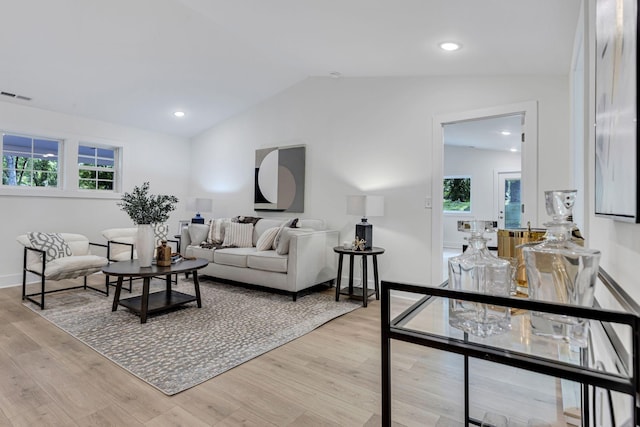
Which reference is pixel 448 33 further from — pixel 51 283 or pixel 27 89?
pixel 51 283

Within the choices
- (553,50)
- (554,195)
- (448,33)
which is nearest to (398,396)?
(554,195)

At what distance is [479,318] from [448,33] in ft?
8.17

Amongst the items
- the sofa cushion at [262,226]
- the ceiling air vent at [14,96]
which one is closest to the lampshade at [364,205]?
the sofa cushion at [262,226]

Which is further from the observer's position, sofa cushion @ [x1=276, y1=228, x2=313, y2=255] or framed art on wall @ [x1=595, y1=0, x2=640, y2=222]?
sofa cushion @ [x1=276, y1=228, x2=313, y2=255]

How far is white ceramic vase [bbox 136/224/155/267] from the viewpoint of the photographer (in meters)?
3.50

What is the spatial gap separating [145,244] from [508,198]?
811cm

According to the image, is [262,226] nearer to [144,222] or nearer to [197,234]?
[197,234]

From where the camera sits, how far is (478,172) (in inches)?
348

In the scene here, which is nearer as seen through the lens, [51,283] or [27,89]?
[27,89]

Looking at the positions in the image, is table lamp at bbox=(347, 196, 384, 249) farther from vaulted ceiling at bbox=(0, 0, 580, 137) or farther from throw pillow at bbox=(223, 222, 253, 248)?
throw pillow at bbox=(223, 222, 253, 248)

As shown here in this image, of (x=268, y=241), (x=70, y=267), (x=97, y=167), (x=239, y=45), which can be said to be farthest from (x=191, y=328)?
(x=97, y=167)

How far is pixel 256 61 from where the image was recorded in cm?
442

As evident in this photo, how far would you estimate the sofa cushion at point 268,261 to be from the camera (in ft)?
13.3

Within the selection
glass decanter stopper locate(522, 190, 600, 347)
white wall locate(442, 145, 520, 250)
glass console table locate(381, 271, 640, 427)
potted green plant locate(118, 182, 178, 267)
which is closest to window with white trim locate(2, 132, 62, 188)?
potted green plant locate(118, 182, 178, 267)
